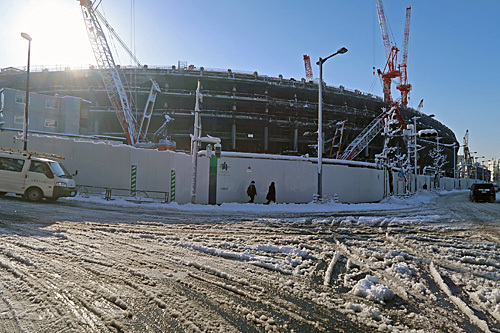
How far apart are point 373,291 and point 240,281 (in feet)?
5.45

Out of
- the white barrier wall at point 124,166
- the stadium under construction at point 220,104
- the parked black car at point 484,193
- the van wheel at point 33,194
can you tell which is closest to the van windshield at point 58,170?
the van wheel at point 33,194

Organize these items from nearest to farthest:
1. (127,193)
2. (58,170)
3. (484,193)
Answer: (58,170) → (127,193) → (484,193)

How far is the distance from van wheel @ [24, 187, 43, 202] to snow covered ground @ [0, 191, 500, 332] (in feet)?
17.3

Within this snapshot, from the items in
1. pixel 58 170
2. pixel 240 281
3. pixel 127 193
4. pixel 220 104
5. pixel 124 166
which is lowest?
pixel 240 281

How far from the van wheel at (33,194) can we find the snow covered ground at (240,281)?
5.29 metres

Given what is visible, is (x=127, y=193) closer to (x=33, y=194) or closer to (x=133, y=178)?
(x=133, y=178)

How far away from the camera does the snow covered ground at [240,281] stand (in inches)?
113

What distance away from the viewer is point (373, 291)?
3.60 meters

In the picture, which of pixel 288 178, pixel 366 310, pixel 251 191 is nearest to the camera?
pixel 366 310

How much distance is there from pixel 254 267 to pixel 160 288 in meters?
1.53

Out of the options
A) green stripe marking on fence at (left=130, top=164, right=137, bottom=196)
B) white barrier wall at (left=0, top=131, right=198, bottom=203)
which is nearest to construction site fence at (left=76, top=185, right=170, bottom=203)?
white barrier wall at (left=0, top=131, right=198, bottom=203)

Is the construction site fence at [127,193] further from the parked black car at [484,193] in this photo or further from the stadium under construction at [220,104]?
the stadium under construction at [220,104]

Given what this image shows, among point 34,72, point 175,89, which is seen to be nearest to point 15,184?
point 175,89

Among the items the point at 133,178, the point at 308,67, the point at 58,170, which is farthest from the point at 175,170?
the point at 308,67
